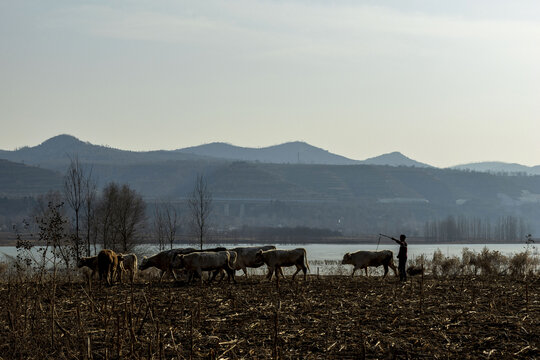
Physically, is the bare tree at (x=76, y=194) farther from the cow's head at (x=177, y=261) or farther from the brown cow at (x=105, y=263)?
the brown cow at (x=105, y=263)

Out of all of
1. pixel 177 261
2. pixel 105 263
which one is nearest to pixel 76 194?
pixel 177 261

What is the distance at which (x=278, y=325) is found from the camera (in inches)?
572

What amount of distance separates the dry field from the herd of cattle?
3140mm

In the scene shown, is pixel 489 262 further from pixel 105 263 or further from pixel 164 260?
pixel 105 263

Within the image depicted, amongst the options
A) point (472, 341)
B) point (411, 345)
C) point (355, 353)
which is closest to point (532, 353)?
point (472, 341)

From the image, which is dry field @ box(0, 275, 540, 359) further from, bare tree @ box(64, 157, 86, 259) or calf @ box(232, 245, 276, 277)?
bare tree @ box(64, 157, 86, 259)

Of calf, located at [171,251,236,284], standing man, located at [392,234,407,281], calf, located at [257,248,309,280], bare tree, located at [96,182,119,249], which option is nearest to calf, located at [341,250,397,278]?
standing man, located at [392,234,407,281]

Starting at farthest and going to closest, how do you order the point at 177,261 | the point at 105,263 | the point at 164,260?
the point at 164,260
the point at 177,261
the point at 105,263

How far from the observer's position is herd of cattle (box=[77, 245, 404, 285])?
80.7 ft

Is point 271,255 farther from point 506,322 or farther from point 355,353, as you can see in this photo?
point 355,353

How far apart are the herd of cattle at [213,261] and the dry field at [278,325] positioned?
3.14 m

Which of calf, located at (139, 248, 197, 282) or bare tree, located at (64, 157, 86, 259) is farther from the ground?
bare tree, located at (64, 157, 86, 259)

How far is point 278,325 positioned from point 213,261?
1054 centimetres

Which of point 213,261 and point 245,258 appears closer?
point 213,261
